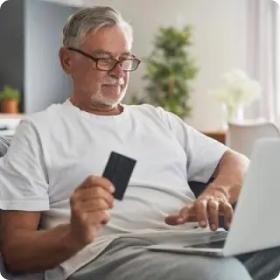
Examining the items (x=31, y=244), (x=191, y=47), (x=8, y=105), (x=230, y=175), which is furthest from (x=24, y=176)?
(x=191, y=47)

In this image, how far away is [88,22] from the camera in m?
1.39

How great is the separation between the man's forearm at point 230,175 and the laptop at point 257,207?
26 cm

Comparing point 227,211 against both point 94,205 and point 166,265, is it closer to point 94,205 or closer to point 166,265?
point 166,265

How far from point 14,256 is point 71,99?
428 mm

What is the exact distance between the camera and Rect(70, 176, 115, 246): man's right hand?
3.21 feet

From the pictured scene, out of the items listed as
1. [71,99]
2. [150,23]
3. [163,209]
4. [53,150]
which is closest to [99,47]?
[71,99]

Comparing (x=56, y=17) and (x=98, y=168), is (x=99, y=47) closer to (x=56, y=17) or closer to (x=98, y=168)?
A: (x=98, y=168)

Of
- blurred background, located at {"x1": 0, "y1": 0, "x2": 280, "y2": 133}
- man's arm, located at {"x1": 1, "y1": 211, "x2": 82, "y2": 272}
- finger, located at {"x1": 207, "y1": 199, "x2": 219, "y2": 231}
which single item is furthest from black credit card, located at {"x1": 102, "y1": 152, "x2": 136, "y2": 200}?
blurred background, located at {"x1": 0, "y1": 0, "x2": 280, "y2": 133}

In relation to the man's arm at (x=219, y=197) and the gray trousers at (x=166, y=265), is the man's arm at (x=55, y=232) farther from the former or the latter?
the man's arm at (x=219, y=197)

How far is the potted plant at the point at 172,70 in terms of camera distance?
16.1 feet

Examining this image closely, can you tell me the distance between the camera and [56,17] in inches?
202

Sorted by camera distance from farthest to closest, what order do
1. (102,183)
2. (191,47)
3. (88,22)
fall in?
(191,47), (88,22), (102,183)

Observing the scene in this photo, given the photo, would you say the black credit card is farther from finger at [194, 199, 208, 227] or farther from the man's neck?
the man's neck

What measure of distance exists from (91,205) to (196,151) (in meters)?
0.56
